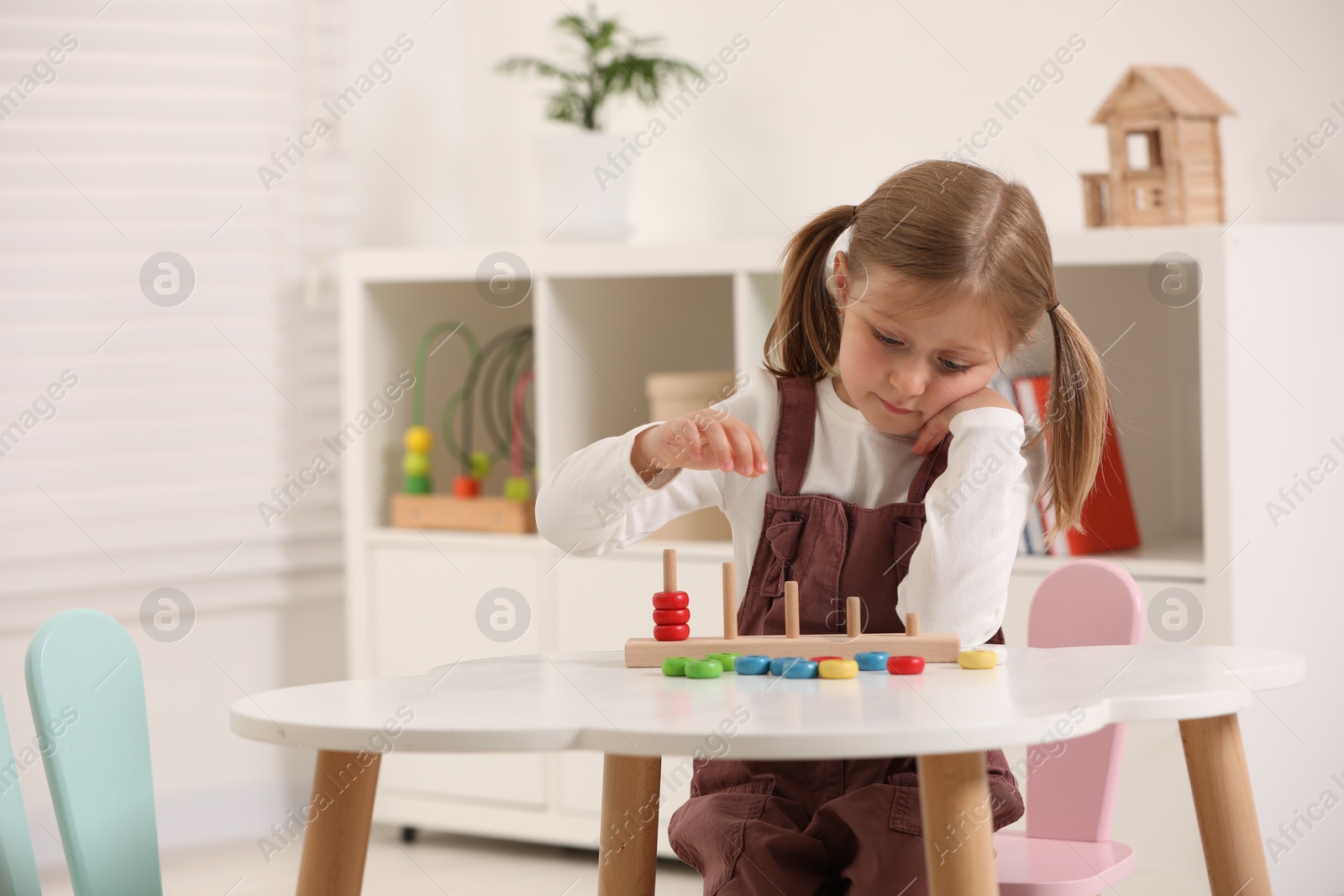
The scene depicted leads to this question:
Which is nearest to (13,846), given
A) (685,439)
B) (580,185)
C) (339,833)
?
(339,833)

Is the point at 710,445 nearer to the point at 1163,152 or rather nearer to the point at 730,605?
the point at 730,605

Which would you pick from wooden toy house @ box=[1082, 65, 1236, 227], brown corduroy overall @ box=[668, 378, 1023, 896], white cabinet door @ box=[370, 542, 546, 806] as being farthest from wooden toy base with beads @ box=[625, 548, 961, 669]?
white cabinet door @ box=[370, 542, 546, 806]

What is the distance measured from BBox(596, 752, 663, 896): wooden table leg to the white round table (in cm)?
12

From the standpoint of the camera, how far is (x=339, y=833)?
104cm

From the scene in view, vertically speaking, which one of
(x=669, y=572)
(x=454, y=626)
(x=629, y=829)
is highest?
(x=669, y=572)

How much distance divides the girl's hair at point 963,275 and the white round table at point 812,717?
0.22 m

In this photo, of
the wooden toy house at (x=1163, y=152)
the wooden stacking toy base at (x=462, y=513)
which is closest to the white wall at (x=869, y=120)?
the wooden toy house at (x=1163, y=152)

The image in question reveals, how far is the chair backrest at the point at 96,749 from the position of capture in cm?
115

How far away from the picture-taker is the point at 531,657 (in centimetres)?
123

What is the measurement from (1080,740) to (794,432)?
40 centimetres

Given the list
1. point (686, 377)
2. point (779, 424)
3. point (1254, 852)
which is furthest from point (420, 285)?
point (1254, 852)

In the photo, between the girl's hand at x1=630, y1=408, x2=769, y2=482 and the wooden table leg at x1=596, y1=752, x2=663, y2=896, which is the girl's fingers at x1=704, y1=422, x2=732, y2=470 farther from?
the wooden table leg at x1=596, y1=752, x2=663, y2=896

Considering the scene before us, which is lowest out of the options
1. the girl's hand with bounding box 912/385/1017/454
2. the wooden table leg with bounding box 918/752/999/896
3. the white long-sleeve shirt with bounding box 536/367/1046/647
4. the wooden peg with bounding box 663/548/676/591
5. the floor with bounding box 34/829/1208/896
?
the floor with bounding box 34/829/1208/896

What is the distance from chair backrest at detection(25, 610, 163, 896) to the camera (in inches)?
45.2
